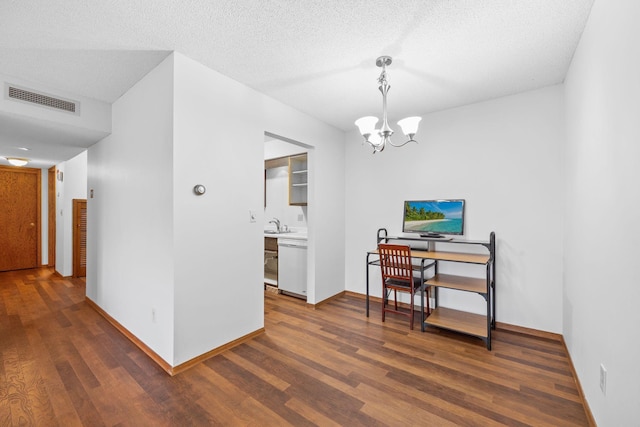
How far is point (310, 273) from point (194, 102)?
2.45 metres

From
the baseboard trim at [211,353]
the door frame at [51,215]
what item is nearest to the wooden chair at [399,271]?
the baseboard trim at [211,353]

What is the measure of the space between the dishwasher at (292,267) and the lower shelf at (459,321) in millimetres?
1739

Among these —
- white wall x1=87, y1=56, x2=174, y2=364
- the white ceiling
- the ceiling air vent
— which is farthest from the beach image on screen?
the ceiling air vent

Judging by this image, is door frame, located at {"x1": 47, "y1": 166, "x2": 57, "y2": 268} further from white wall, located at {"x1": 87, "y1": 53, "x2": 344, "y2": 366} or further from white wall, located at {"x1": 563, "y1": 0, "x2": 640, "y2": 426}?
white wall, located at {"x1": 563, "y1": 0, "x2": 640, "y2": 426}

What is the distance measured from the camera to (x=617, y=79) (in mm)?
1387

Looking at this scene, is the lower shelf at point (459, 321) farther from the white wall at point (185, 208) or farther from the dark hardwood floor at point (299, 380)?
the white wall at point (185, 208)

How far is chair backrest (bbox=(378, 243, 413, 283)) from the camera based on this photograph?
9.84ft

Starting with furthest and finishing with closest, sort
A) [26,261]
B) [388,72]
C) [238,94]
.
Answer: [26,261] → [238,94] → [388,72]

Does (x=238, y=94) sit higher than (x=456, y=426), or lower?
higher

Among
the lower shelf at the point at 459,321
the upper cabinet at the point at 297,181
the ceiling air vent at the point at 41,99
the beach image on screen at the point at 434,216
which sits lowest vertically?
the lower shelf at the point at 459,321

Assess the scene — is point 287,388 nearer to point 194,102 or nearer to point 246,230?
point 246,230

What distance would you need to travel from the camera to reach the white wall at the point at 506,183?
2.86 m

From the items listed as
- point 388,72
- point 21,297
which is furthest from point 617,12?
point 21,297

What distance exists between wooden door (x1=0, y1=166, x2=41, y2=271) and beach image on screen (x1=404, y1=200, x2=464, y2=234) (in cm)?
782
